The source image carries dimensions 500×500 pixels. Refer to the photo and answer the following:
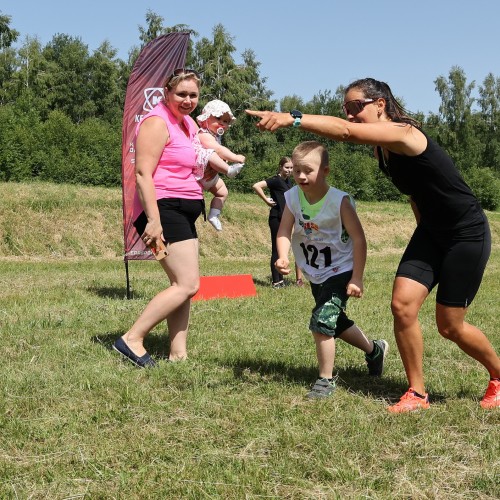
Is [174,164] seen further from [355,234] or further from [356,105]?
[356,105]

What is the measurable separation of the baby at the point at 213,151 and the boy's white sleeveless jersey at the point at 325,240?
0.90m

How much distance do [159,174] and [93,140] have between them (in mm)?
27565

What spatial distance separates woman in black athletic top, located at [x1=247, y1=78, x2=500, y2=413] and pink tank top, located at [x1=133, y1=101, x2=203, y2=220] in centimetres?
152

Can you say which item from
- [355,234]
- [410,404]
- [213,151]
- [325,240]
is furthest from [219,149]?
[410,404]

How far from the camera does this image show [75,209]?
19.7 metres

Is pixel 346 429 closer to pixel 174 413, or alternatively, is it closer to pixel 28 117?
pixel 174 413

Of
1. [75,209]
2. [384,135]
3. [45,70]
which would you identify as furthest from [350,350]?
[45,70]

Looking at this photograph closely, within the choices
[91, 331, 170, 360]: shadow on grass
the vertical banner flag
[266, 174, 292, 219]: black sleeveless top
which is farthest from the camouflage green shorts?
[266, 174, 292, 219]: black sleeveless top

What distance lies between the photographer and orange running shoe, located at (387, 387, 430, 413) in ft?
13.7

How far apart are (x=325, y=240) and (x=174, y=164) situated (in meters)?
1.32

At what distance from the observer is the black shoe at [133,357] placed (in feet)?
16.9

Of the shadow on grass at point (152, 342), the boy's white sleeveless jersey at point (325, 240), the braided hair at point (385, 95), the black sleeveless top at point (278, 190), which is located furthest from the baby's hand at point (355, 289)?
the black sleeveless top at point (278, 190)

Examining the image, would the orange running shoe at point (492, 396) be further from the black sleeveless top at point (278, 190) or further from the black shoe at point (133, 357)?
the black sleeveless top at point (278, 190)

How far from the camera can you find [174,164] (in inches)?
205
